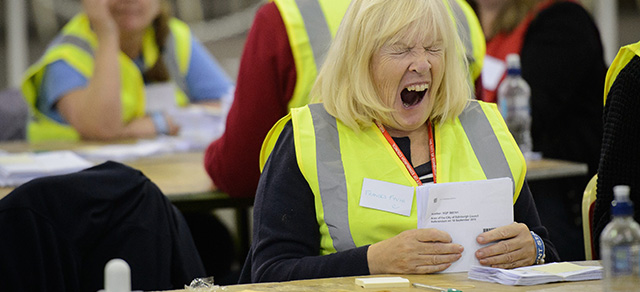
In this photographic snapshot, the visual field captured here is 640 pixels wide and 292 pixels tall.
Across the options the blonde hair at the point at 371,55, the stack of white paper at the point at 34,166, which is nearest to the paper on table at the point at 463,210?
the blonde hair at the point at 371,55

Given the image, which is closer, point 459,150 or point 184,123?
point 459,150

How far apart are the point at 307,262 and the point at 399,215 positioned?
238mm

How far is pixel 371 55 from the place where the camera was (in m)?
2.11

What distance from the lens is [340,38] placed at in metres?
2.12

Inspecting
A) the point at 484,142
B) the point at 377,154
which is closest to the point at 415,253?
the point at 377,154

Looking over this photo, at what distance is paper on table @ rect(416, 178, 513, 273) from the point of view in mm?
1885

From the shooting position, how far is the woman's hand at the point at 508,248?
1883 mm

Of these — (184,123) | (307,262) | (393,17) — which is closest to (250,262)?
(307,262)

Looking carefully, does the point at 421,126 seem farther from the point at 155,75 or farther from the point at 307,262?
the point at 155,75

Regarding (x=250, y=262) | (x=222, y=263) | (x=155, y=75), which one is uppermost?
(x=155, y=75)

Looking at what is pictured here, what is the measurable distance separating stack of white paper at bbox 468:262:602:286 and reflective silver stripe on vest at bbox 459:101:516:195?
1.06 ft

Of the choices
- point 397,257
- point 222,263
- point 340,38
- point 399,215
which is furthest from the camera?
point 222,263

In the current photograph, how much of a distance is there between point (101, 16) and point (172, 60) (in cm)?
46

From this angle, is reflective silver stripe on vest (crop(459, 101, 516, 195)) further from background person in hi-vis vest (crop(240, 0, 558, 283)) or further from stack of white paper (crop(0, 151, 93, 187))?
stack of white paper (crop(0, 151, 93, 187))
